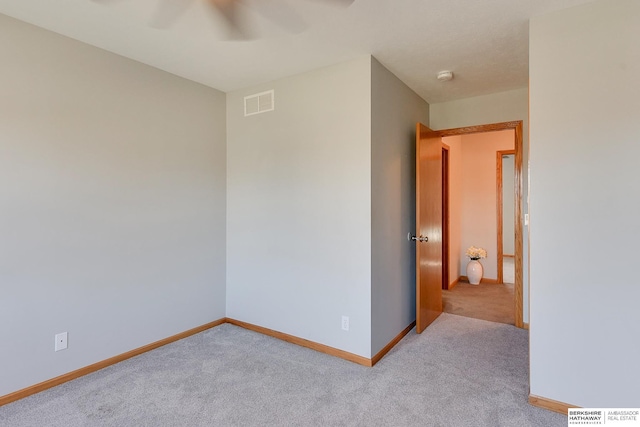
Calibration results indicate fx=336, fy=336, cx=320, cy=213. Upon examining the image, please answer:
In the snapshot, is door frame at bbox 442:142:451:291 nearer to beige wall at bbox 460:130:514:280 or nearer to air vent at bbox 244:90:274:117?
beige wall at bbox 460:130:514:280

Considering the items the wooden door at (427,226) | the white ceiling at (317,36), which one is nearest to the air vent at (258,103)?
the white ceiling at (317,36)

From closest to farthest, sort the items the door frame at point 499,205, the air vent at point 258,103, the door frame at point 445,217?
the air vent at point 258,103 → the door frame at point 445,217 → the door frame at point 499,205

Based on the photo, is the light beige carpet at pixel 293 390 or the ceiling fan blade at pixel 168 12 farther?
the light beige carpet at pixel 293 390

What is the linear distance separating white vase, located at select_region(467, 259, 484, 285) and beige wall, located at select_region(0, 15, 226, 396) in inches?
A: 157

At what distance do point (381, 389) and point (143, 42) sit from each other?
9.86ft

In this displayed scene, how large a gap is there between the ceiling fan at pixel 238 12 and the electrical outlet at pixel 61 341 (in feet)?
7.14

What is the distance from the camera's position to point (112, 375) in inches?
98.1

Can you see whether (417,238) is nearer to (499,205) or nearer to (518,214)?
(518,214)

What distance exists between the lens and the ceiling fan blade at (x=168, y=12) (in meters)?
1.84

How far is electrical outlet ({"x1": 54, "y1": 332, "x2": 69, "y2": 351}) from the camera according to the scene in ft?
7.77

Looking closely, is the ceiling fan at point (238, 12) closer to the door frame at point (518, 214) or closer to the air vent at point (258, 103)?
the air vent at point (258, 103)

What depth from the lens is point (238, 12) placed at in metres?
1.94

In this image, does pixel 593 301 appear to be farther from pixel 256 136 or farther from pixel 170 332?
pixel 170 332

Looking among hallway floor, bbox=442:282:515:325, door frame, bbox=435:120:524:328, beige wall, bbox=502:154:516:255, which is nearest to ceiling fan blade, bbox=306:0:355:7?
door frame, bbox=435:120:524:328
